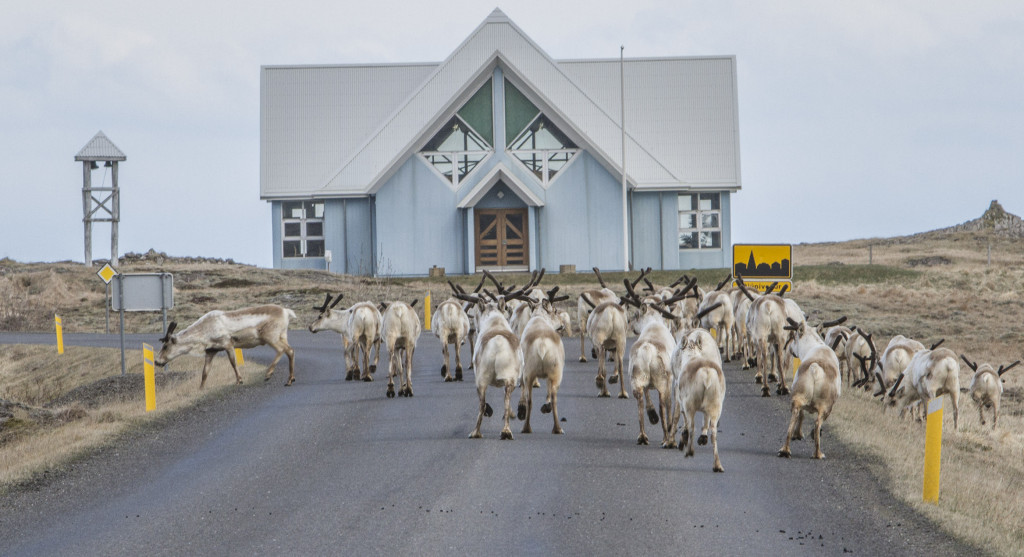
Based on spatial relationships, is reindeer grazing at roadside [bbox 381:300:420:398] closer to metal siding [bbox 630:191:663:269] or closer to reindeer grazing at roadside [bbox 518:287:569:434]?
reindeer grazing at roadside [bbox 518:287:569:434]

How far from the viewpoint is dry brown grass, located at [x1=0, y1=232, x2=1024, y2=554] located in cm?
1302

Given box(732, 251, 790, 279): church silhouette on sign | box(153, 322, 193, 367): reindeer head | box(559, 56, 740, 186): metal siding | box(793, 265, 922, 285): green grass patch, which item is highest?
box(559, 56, 740, 186): metal siding

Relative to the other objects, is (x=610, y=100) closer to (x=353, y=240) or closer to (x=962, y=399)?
(x=353, y=240)

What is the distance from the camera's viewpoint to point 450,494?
11.4 m

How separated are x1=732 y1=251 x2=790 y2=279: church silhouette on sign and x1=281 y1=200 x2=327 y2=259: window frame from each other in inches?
1142

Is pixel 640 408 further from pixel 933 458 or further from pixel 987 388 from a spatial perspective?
pixel 987 388

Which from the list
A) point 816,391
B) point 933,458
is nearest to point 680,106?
point 816,391

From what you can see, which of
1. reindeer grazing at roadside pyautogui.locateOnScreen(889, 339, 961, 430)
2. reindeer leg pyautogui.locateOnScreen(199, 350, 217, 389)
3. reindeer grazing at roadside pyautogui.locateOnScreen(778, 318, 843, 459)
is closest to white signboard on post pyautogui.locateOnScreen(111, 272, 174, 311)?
reindeer leg pyautogui.locateOnScreen(199, 350, 217, 389)

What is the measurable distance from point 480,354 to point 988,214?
96887mm

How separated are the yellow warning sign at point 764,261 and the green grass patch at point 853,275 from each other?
22.8 meters

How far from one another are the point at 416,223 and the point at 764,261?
79.9 feet

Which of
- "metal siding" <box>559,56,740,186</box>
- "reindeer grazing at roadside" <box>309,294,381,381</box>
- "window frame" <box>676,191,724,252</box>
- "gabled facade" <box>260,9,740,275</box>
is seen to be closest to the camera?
"reindeer grazing at roadside" <box>309,294,381,381</box>

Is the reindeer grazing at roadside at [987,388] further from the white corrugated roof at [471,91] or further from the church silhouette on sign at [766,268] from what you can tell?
the white corrugated roof at [471,91]

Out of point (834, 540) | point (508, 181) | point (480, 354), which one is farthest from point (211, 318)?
point (508, 181)
